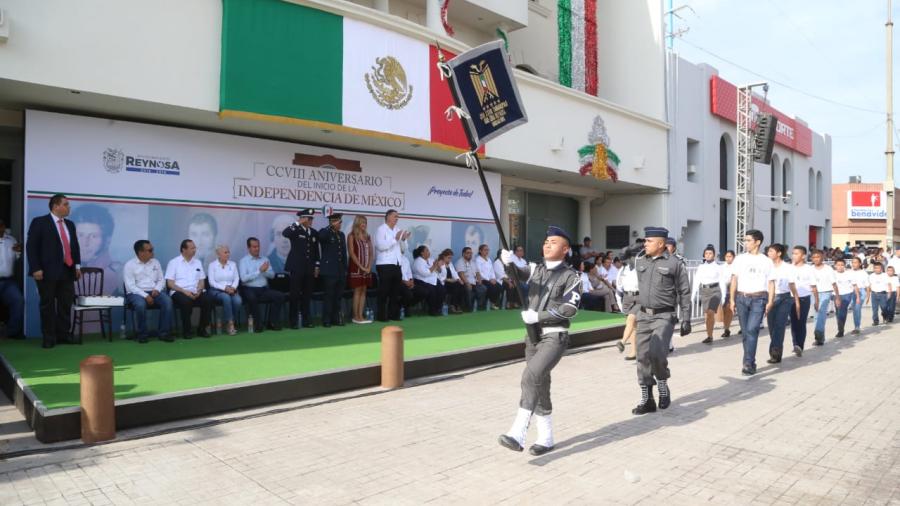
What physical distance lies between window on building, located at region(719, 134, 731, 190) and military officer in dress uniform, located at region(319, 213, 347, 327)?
19368 millimetres

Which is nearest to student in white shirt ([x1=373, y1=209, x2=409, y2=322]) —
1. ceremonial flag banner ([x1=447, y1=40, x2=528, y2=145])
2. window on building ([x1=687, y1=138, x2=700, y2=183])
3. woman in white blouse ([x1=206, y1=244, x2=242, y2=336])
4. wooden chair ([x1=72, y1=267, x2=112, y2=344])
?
woman in white blouse ([x1=206, y1=244, x2=242, y2=336])

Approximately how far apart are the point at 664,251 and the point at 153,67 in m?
7.36

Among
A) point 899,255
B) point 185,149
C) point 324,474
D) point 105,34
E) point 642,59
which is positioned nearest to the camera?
point 324,474

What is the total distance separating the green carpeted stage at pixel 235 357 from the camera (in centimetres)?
603

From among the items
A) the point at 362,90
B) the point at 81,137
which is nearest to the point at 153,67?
the point at 81,137

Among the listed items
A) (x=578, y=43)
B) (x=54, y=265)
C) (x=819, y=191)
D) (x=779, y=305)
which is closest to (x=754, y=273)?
(x=779, y=305)

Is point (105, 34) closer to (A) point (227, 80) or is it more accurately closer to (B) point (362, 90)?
(A) point (227, 80)

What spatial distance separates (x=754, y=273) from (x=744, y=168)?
15.6 meters

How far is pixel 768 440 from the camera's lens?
17.6 ft

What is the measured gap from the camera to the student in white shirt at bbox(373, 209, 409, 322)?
11.4 meters

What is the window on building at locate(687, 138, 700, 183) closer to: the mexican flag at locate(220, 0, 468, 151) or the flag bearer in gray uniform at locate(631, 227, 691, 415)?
the mexican flag at locate(220, 0, 468, 151)

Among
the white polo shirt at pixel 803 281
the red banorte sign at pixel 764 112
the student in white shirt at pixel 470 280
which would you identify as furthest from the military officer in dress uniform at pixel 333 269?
the red banorte sign at pixel 764 112

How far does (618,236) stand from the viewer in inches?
863

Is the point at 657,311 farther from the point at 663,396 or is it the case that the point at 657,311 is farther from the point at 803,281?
the point at 803,281
